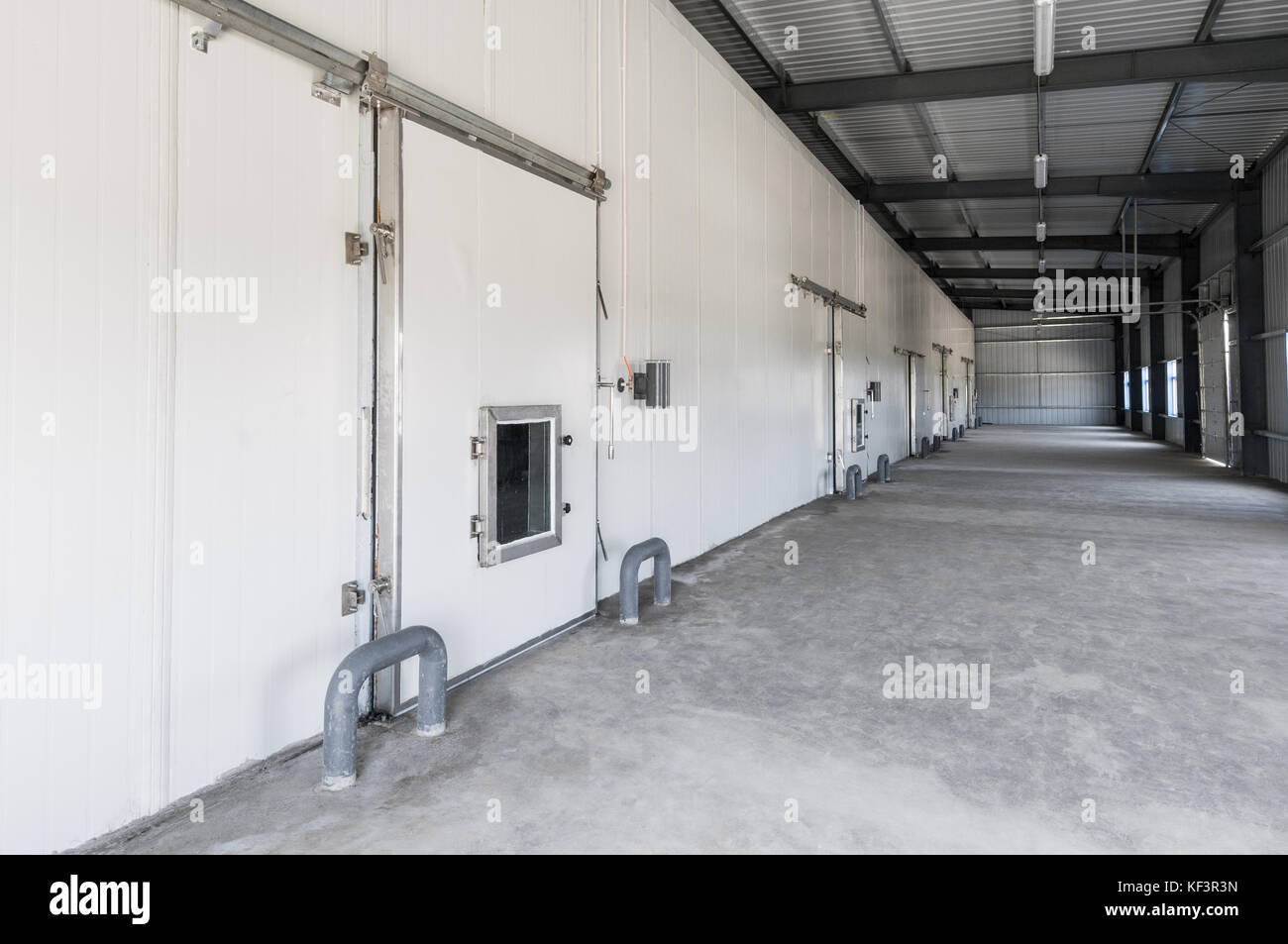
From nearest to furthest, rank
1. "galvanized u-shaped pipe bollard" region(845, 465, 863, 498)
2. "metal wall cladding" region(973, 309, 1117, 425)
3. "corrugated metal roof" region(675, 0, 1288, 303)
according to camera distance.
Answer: "corrugated metal roof" region(675, 0, 1288, 303) < "galvanized u-shaped pipe bollard" region(845, 465, 863, 498) < "metal wall cladding" region(973, 309, 1117, 425)

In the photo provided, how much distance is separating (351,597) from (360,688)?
0.62 m

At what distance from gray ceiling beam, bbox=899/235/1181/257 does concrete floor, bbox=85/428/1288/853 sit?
57.1 ft

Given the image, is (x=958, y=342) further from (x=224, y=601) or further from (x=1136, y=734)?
(x=224, y=601)

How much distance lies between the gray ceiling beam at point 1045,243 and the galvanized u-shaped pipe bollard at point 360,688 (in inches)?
913

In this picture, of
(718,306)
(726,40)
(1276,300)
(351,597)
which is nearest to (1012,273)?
(1276,300)

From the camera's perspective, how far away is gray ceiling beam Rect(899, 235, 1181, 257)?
859 inches

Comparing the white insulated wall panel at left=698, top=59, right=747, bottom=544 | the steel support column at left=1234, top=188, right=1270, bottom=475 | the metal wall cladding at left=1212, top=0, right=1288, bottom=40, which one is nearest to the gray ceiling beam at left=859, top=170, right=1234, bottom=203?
the steel support column at left=1234, top=188, right=1270, bottom=475

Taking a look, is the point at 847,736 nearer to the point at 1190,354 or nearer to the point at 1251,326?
the point at 1251,326

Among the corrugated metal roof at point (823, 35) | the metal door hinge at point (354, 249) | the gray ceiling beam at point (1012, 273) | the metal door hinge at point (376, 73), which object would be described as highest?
the gray ceiling beam at point (1012, 273)

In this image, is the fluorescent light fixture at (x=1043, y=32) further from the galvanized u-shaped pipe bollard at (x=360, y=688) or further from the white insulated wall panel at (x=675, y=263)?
the galvanized u-shaped pipe bollard at (x=360, y=688)

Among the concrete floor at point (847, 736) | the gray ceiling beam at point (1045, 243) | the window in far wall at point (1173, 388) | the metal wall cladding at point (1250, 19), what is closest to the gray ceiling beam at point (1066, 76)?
the metal wall cladding at point (1250, 19)

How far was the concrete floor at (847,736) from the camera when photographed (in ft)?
10.1

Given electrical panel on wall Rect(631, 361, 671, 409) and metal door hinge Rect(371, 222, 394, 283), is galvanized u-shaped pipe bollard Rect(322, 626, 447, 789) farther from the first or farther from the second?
electrical panel on wall Rect(631, 361, 671, 409)
